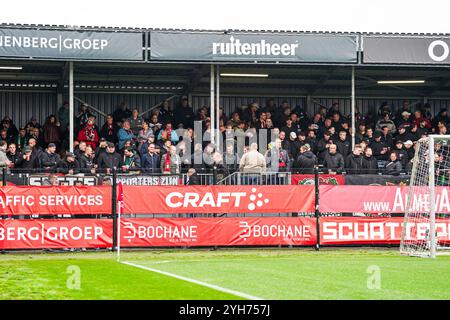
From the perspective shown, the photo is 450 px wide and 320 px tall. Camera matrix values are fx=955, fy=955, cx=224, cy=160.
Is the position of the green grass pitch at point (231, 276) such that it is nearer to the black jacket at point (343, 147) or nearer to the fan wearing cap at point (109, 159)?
the fan wearing cap at point (109, 159)

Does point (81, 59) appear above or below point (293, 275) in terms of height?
above

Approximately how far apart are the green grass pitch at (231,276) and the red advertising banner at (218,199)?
1.55 meters

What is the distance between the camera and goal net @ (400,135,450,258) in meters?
22.1

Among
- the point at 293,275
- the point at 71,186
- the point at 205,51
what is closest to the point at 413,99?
the point at 205,51

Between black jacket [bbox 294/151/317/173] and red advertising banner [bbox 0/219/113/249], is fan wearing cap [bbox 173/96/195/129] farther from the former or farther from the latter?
red advertising banner [bbox 0/219/113/249]

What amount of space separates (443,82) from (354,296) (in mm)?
25435

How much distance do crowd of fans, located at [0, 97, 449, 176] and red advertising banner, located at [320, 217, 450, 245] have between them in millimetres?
1599

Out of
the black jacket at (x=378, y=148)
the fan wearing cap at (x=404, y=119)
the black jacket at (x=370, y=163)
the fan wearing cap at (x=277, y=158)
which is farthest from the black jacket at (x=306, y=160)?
the fan wearing cap at (x=404, y=119)

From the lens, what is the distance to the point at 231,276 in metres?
15.1

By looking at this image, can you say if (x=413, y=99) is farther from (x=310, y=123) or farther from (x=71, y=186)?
(x=71, y=186)

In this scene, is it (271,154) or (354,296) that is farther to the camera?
(271,154)
